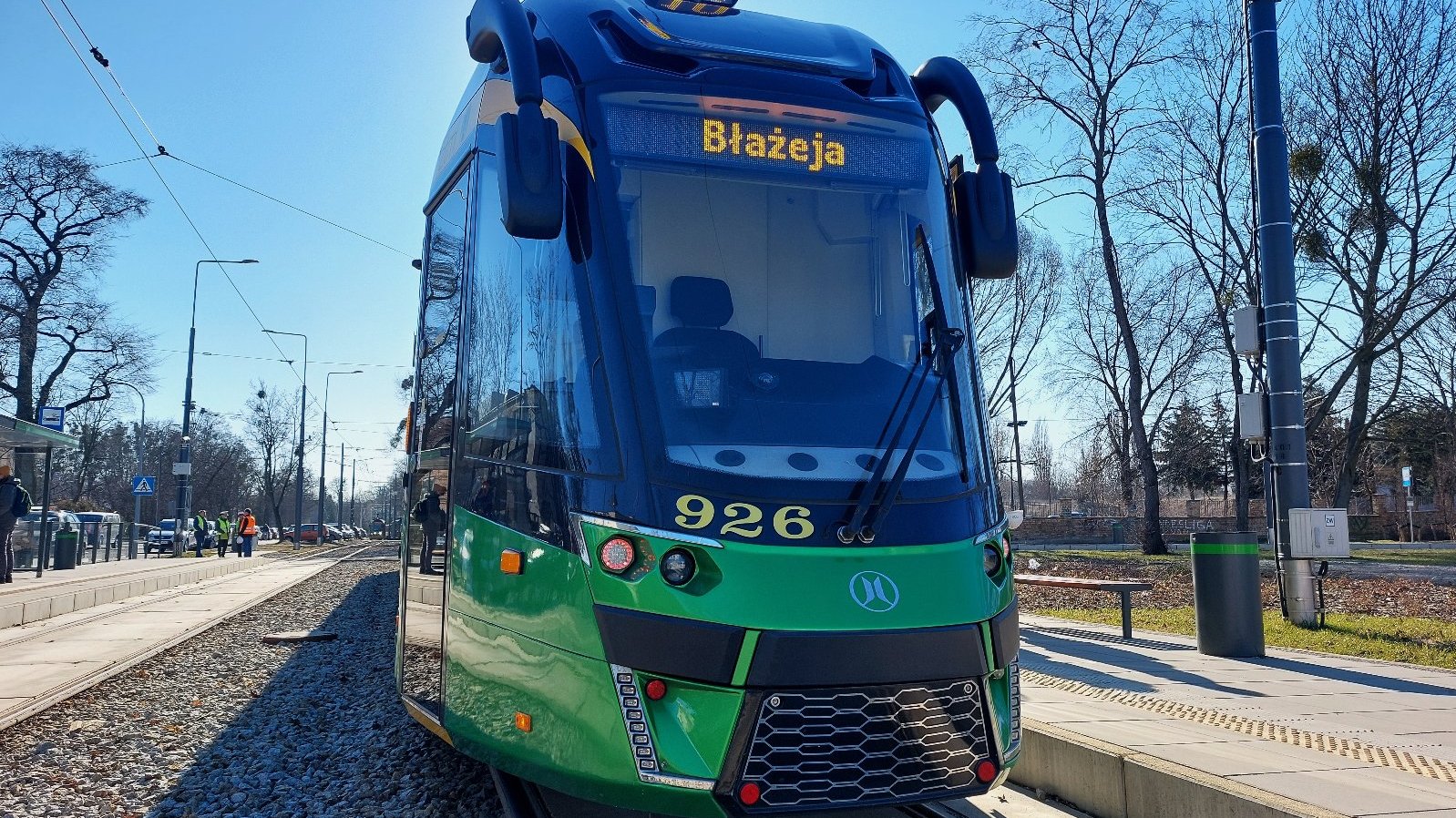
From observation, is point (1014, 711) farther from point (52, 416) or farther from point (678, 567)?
point (52, 416)

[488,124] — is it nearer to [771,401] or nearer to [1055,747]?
[771,401]

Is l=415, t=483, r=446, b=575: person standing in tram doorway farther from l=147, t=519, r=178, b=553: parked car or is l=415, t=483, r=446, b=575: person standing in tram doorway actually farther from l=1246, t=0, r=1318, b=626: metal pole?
l=147, t=519, r=178, b=553: parked car

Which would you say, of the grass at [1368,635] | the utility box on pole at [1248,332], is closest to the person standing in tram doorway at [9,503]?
the grass at [1368,635]

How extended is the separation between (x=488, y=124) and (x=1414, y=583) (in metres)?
17.0

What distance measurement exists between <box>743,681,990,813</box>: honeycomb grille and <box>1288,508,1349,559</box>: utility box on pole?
8575 mm

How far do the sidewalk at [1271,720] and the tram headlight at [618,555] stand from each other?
8.10 feet

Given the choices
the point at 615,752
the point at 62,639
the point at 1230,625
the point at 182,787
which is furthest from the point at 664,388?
the point at 62,639

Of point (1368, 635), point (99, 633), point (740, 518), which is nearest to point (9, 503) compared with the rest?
point (99, 633)

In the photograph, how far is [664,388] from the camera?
4.05 m

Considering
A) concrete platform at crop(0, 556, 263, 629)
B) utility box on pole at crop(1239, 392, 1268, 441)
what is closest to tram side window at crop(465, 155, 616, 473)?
utility box on pole at crop(1239, 392, 1268, 441)

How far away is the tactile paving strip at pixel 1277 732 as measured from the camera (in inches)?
200

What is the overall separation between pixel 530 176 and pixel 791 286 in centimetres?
113

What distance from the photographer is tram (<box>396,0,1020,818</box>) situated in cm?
361

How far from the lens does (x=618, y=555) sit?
376cm
